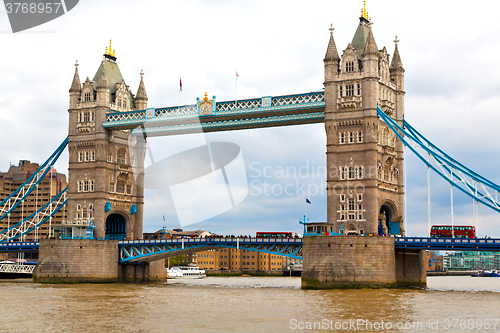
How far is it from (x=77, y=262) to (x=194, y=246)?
1479 cm

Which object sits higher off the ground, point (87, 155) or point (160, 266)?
point (87, 155)

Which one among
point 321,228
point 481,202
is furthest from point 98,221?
point 481,202

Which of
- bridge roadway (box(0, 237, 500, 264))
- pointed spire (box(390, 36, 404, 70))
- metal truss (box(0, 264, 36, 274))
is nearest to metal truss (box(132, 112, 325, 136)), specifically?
pointed spire (box(390, 36, 404, 70))

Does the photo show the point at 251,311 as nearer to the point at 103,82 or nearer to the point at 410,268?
the point at 410,268

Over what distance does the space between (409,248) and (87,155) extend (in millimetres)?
47222

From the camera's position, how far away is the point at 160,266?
98.1 metres

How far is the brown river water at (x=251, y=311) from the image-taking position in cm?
4078

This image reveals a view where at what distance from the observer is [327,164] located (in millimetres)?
78438

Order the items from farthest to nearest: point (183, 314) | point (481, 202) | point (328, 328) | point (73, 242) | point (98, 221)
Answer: point (98, 221) < point (73, 242) < point (481, 202) < point (183, 314) < point (328, 328)

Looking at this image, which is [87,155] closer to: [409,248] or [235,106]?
[235,106]

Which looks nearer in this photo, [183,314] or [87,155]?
[183,314]

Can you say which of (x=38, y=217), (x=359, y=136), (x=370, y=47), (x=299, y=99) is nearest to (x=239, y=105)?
(x=299, y=99)

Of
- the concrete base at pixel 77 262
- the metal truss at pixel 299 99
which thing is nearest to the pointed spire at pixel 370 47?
the metal truss at pixel 299 99

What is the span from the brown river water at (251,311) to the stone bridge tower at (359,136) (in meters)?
12.6
